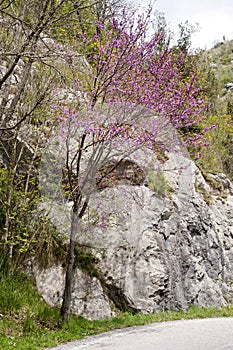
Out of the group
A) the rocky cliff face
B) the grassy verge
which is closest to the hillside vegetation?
the grassy verge

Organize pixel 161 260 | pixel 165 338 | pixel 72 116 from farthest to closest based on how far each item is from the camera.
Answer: pixel 161 260 → pixel 72 116 → pixel 165 338

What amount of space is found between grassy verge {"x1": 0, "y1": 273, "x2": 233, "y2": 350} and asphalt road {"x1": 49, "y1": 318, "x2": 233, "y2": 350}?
38 centimetres

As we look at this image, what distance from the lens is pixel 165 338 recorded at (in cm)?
682

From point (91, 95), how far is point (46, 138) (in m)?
2.04

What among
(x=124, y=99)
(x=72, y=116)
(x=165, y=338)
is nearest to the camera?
(x=165, y=338)

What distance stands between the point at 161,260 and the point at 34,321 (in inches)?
169

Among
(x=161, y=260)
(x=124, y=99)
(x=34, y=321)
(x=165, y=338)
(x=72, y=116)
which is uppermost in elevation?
(x=124, y=99)

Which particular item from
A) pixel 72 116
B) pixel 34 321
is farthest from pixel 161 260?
pixel 72 116

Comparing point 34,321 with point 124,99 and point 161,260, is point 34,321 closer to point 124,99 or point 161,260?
point 161,260

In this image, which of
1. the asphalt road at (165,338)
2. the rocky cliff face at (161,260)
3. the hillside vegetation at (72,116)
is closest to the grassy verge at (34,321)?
the hillside vegetation at (72,116)

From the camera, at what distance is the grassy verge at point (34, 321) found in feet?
21.6

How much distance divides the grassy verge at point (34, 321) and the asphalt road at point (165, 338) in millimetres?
384

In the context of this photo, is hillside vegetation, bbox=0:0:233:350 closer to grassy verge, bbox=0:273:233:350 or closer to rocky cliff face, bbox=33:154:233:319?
grassy verge, bbox=0:273:233:350

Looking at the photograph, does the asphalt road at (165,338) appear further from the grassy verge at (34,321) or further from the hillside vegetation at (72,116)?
the hillside vegetation at (72,116)
